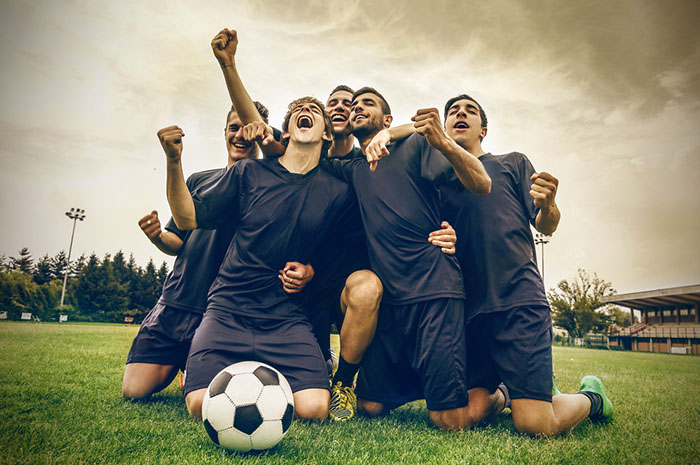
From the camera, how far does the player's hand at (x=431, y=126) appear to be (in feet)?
10.7

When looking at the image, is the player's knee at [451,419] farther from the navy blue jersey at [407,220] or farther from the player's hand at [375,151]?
the player's hand at [375,151]

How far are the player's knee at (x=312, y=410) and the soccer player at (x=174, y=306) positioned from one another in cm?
151

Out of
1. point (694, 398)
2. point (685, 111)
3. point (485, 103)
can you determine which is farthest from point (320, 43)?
point (685, 111)

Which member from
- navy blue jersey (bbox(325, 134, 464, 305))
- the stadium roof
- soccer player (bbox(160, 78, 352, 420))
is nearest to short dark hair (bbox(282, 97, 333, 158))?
soccer player (bbox(160, 78, 352, 420))

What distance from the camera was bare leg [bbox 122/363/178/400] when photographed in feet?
13.5

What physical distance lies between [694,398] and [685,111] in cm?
1136

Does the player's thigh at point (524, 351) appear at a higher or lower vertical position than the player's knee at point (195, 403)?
higher

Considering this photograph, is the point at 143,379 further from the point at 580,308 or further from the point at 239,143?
the point at 580,308

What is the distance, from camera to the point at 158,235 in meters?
4.20

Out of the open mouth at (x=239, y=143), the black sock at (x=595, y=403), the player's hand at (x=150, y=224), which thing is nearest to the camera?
the black sock at (x=595, y=403)

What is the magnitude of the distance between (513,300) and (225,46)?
346cm

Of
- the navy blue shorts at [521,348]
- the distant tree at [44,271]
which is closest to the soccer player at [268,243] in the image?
the navy blue shorts at [521,348]

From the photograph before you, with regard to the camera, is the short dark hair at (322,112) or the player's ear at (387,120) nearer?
the short dark hair at (322,112)

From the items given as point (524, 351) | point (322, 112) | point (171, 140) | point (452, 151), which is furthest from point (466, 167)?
point (171, 140)
